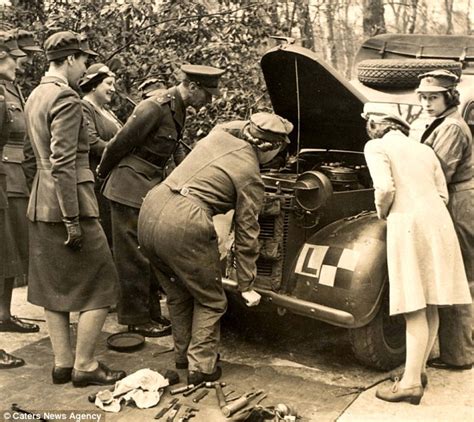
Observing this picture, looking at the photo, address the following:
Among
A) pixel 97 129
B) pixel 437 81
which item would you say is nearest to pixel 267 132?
pixel 437 81

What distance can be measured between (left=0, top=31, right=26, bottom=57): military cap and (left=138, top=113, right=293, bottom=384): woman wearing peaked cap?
73.3 inches

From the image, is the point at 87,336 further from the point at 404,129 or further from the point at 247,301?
the point at 404,129

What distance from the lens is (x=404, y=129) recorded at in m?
4.22

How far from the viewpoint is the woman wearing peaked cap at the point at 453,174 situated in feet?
14.7

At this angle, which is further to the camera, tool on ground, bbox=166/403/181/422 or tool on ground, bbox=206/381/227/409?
tool on ground, bbox=206/381/227/409

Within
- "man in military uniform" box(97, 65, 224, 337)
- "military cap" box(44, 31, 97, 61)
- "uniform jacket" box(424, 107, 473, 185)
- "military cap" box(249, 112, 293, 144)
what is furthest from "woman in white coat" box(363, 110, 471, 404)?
"military cap" box(44, 31, 97, 61)

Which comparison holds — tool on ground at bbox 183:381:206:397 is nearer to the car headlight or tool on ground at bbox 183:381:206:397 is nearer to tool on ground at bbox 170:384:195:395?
tool on ground at bbox 170:384:195:395

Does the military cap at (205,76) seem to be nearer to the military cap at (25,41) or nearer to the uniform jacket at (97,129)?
the uniform jacket at (97,129)

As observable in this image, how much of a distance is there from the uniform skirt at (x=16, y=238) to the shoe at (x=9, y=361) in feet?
2.91

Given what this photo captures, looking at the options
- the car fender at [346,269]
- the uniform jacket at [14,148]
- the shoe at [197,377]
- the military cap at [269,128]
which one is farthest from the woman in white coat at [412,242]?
the uniform jacket at [14,148]

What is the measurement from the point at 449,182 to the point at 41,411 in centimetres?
288

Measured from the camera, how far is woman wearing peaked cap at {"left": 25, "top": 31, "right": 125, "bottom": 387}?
164 inches

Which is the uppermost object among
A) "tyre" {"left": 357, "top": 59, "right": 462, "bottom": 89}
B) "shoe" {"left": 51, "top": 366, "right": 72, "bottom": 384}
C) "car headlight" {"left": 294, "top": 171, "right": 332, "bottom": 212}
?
"tyre" {"left": 357, "top": 59, "right": 462, "bottom": 89}

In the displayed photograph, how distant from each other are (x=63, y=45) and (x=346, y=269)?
2.21m
